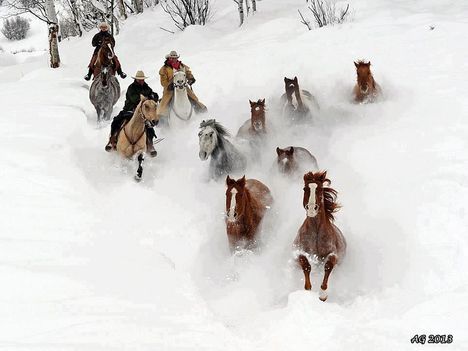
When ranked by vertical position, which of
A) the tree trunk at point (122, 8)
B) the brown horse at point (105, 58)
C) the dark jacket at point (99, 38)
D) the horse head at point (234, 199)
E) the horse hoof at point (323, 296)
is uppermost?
the tree trunk at point (122, 8)

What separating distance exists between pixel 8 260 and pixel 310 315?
3299 millimetres

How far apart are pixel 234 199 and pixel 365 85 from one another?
17.0 feet

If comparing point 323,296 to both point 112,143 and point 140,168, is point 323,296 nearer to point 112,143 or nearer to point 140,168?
point 140,168

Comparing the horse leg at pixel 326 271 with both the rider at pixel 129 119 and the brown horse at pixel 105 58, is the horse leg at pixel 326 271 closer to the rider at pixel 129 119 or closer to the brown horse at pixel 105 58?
the rider at pixel 129 119

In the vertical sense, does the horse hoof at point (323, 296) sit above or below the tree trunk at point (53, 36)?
below

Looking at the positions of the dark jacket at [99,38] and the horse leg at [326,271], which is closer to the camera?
the horse leg at [326,271]

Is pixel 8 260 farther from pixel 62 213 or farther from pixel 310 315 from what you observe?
pixel 310 315

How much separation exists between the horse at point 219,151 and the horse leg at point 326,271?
3045 mm

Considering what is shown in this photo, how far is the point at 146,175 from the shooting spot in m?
8.59

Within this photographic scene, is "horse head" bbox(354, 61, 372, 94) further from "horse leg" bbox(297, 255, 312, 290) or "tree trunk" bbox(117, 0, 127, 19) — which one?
"tree trunk" bbox(117, 0, 127, 19)

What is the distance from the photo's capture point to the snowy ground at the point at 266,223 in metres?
4.50

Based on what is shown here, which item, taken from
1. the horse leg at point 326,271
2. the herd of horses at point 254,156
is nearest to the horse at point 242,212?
the herd of horses at point 254,156

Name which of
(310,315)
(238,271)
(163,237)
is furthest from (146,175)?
(310,315)

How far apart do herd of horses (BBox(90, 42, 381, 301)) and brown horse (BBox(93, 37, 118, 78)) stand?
0.09 ft
